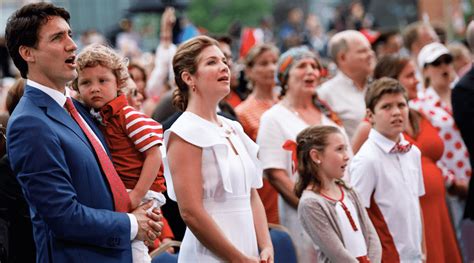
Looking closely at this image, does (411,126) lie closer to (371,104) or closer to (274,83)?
(371,104)

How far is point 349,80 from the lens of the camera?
7031 millimetres

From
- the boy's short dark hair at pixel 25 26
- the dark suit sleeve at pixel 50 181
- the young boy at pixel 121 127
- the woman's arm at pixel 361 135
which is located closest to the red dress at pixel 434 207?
the woman's arm at pixel 361 135

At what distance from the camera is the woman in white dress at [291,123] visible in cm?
577

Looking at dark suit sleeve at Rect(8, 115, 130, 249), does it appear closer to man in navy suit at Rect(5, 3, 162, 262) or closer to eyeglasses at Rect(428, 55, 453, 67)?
man in navy suit at Rect(5, 3, 162, 262)

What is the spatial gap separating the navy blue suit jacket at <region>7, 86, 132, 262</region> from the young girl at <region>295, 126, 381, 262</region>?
1437 mm

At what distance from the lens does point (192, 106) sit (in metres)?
4.49

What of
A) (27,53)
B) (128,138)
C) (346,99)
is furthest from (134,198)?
(346,99)

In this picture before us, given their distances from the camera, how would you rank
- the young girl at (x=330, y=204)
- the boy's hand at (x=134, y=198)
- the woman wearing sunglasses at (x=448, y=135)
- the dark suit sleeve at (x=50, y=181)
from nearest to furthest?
the dark suit sleeve at (x=50, y=181) < the boy's hand at (x=134, y=198) < the young girl at (x=330, y=204) < the woman wearing sunglasses at (x=448, y=135)

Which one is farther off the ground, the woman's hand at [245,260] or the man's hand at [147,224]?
the man's hand at [147,224]

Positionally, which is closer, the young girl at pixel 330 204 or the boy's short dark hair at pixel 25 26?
the boy's short dark hair at pixel 25 26

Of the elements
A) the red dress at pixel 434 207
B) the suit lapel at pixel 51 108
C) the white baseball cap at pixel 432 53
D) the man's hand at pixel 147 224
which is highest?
the suit lapel at pixel 51 108

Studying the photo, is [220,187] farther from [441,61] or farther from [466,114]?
[441,61]

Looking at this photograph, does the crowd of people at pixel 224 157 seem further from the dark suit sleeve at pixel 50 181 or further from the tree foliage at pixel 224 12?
the tree foliage at pixel 224 12

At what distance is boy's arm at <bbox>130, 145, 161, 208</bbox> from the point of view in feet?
13.1
